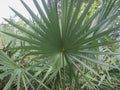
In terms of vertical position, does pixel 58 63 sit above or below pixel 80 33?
below

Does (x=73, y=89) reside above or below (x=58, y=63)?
below

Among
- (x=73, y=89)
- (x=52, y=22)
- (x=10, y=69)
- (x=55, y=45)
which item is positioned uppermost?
(x=52, y=22)

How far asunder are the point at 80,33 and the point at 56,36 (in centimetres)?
15

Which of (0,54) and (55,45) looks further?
(0,54)

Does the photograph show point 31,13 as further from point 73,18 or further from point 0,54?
point 0,54

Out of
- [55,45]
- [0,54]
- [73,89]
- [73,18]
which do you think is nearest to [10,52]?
[0,54]

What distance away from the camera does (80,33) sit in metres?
1.83

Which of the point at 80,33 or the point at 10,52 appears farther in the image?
the point at 10,52

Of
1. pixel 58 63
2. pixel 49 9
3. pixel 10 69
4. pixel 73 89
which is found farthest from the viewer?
pixel 73 89

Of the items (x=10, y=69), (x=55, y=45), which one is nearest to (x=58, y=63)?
(x=55, y=45)

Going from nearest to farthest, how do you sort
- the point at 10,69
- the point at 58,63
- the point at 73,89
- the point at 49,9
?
the point at 49,9
the point at 58,63
the point at 10,69
the point at 73,89

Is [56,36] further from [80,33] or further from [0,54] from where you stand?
[0,54]

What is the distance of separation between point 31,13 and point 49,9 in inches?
4.5

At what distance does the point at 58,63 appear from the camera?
2002mm
